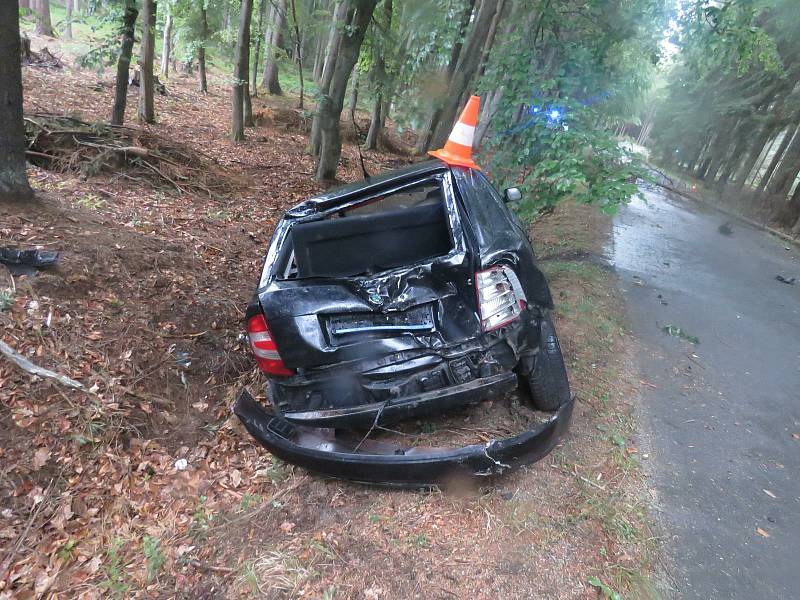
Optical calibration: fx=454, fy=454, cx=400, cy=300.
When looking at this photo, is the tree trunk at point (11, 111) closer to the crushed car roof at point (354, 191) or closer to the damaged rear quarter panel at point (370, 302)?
the crushed car roof at point (354, 191)

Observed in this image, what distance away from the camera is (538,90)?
554 centimetres

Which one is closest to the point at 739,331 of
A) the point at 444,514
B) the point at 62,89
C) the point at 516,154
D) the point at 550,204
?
the point at 550,204

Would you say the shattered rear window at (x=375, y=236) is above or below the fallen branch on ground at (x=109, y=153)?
above

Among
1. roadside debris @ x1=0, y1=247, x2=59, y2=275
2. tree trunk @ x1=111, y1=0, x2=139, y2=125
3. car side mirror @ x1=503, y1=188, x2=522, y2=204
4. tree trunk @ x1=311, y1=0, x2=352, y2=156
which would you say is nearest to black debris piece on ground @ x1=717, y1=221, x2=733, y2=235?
tree trunk @ x1=311, y1=0, x2=352, y2=156

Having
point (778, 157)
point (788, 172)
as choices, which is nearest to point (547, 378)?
point (788, 172)

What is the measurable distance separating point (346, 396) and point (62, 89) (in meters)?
12.6

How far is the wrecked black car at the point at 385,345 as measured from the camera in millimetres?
2529

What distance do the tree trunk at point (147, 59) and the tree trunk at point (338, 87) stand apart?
3564 millimetres

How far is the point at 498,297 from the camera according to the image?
274 cm

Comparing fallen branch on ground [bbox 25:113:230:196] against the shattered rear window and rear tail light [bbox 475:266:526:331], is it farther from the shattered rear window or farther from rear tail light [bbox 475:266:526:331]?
rear tail light [bbox 475:266:526:331]

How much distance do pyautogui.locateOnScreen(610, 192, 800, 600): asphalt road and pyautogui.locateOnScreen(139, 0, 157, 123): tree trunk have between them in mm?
9598

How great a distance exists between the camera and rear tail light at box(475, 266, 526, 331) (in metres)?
2.69

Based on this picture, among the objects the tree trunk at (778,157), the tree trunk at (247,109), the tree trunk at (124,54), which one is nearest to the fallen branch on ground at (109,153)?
the tree trunk at (124,54)

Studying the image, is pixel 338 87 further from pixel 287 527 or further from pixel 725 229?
pixel 725 229
